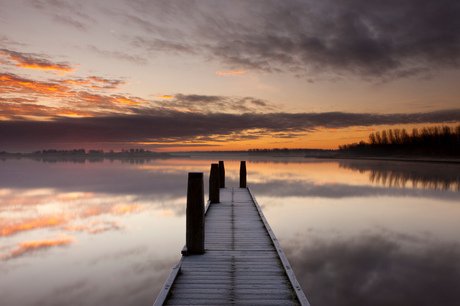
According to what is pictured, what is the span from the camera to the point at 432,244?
940cm

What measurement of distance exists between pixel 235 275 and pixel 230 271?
0.57ft

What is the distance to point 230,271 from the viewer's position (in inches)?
197

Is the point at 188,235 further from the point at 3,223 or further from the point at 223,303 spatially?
the point at 3,223

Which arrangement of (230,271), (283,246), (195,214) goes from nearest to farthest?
(230,271), (195,214), (283,246)

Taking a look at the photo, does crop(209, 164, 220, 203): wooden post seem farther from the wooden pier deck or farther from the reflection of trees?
the reflection of trees

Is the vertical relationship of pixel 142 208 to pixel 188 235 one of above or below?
below

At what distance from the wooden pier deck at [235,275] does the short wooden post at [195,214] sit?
0.71 ft

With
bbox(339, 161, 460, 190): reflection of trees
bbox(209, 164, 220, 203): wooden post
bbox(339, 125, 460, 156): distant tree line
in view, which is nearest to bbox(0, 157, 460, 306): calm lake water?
bbox(209, 164, 220, 203): wooden post

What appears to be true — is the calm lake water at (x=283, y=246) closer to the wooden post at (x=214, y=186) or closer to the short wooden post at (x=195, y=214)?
the short wooden post at (x=195, y=214)

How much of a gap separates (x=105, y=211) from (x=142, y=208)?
1994 millimetres

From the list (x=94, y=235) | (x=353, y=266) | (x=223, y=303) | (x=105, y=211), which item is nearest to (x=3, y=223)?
(x=105, y=211)

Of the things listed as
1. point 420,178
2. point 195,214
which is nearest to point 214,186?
point 195,214

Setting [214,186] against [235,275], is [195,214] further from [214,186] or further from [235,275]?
[214,186]

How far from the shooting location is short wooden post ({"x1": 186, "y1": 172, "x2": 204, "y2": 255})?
5535 millimetres
